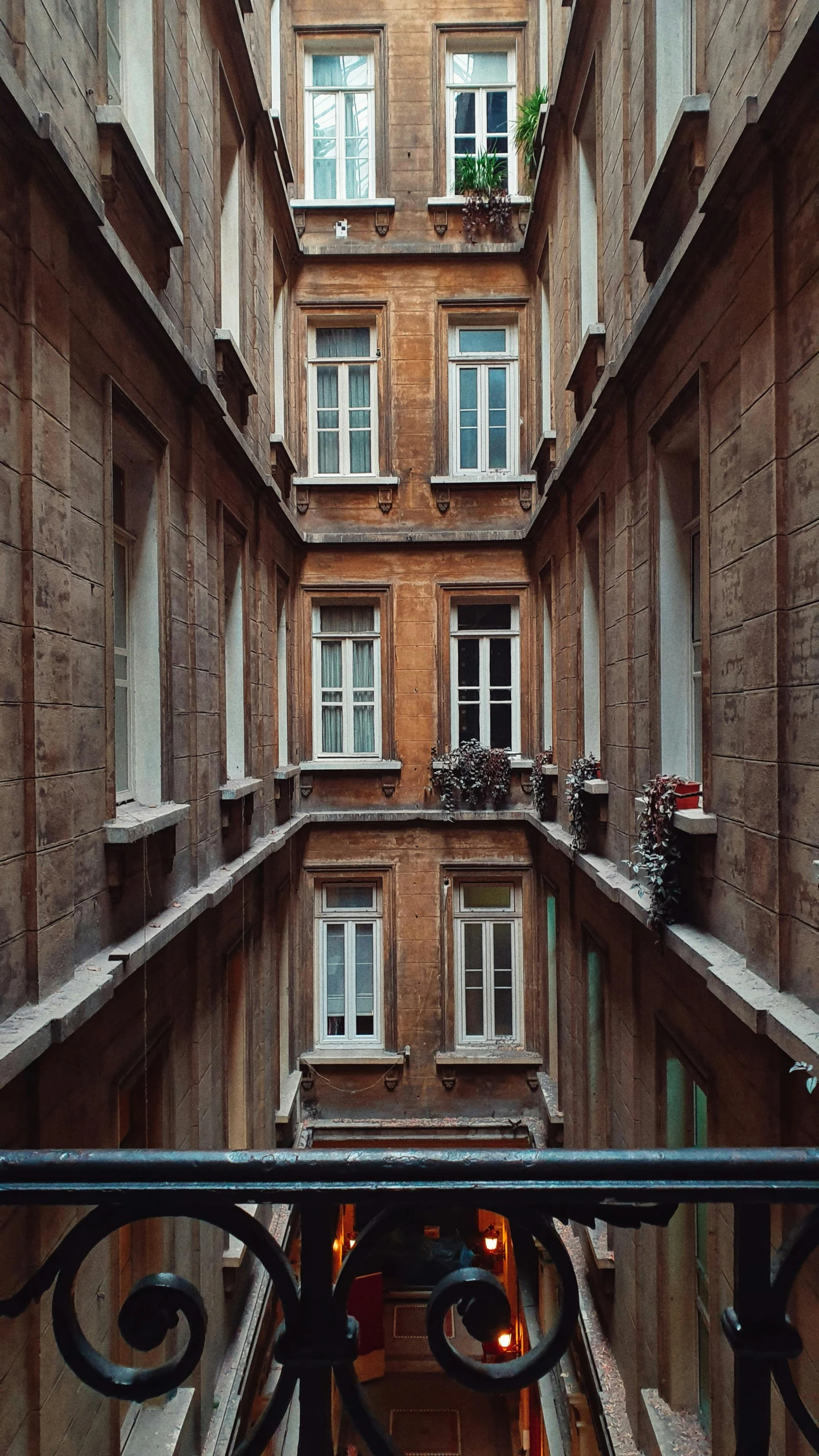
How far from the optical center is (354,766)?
42.2 ft

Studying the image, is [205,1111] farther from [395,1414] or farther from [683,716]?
[395,1414]

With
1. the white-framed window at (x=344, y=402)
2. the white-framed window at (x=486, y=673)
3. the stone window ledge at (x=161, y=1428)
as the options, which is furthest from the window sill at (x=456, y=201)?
the stone window ledge at (x=161, y=1428)

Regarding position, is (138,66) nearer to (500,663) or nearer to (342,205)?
Result: (342,205)

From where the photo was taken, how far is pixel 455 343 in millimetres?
13242

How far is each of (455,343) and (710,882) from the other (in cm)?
1071

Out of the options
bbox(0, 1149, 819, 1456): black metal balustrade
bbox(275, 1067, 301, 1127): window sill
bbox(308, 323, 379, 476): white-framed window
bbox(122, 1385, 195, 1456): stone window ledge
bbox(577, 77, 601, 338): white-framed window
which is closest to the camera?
bbox(0, 1149, 819, 1456): black metal balustrade

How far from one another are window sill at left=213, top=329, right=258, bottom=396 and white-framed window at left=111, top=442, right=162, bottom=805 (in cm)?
219

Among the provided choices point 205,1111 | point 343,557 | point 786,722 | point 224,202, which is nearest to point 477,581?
point 343,557

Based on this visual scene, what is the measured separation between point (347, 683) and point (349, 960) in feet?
13.9

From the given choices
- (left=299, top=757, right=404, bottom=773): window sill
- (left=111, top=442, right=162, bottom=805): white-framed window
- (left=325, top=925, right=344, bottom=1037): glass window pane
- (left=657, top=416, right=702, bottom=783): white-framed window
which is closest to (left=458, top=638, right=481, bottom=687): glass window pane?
(left=299, top=757, right=404, bottom=773): window sill

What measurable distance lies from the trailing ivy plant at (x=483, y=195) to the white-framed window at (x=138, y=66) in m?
7.60

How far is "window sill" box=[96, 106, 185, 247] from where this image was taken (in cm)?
489

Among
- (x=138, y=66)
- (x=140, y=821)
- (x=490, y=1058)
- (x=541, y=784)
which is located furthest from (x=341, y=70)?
(x=490, y=1058)

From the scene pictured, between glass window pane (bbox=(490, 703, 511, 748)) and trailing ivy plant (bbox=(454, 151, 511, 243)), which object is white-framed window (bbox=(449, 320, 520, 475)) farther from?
glass window pane (bbox=(490, 703, 511, 748))
